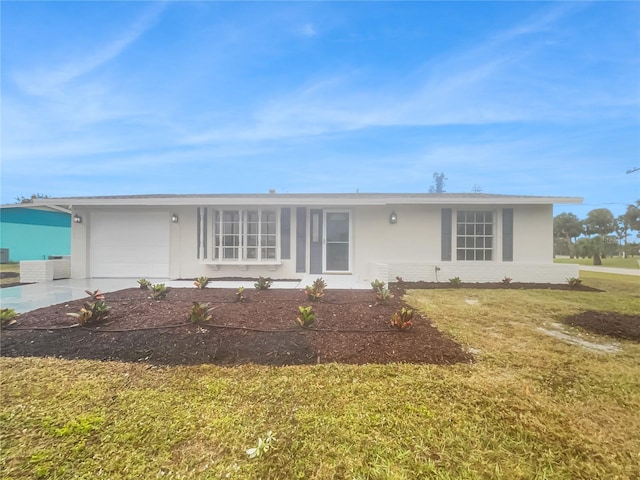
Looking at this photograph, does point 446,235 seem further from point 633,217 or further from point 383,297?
point 633,217

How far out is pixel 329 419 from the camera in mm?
2096

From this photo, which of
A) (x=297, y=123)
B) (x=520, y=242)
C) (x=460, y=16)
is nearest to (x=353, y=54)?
(x=460, y=16)

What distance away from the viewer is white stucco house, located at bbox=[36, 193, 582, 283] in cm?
890

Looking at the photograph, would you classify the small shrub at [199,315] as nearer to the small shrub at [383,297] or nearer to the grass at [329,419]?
the grass at [329,419]

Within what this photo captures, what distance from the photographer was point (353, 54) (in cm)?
1039

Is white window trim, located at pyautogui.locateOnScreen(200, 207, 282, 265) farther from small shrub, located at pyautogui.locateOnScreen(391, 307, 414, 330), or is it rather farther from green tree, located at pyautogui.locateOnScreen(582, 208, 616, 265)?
green tree, located at pyautogui.locateOnScreen(582, 208, 616, 265)

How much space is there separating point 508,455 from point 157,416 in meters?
2.54

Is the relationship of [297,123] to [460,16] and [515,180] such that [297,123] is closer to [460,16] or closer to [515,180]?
[460,16]

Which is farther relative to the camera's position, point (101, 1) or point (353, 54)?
point (353, 54)

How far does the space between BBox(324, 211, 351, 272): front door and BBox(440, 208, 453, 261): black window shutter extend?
315 cm

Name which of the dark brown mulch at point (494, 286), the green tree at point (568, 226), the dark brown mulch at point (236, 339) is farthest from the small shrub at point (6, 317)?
the green tree at point (568, 226)

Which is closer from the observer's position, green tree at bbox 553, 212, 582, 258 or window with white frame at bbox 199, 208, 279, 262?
window with white frame at bbox 199, 208, 279, 262

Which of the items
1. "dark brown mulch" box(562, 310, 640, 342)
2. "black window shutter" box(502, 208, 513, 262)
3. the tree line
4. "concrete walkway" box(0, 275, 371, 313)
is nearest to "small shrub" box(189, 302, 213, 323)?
"concrete walkway" box(0, 275, 371, 313)

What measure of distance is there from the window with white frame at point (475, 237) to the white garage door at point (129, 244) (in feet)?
32.6
